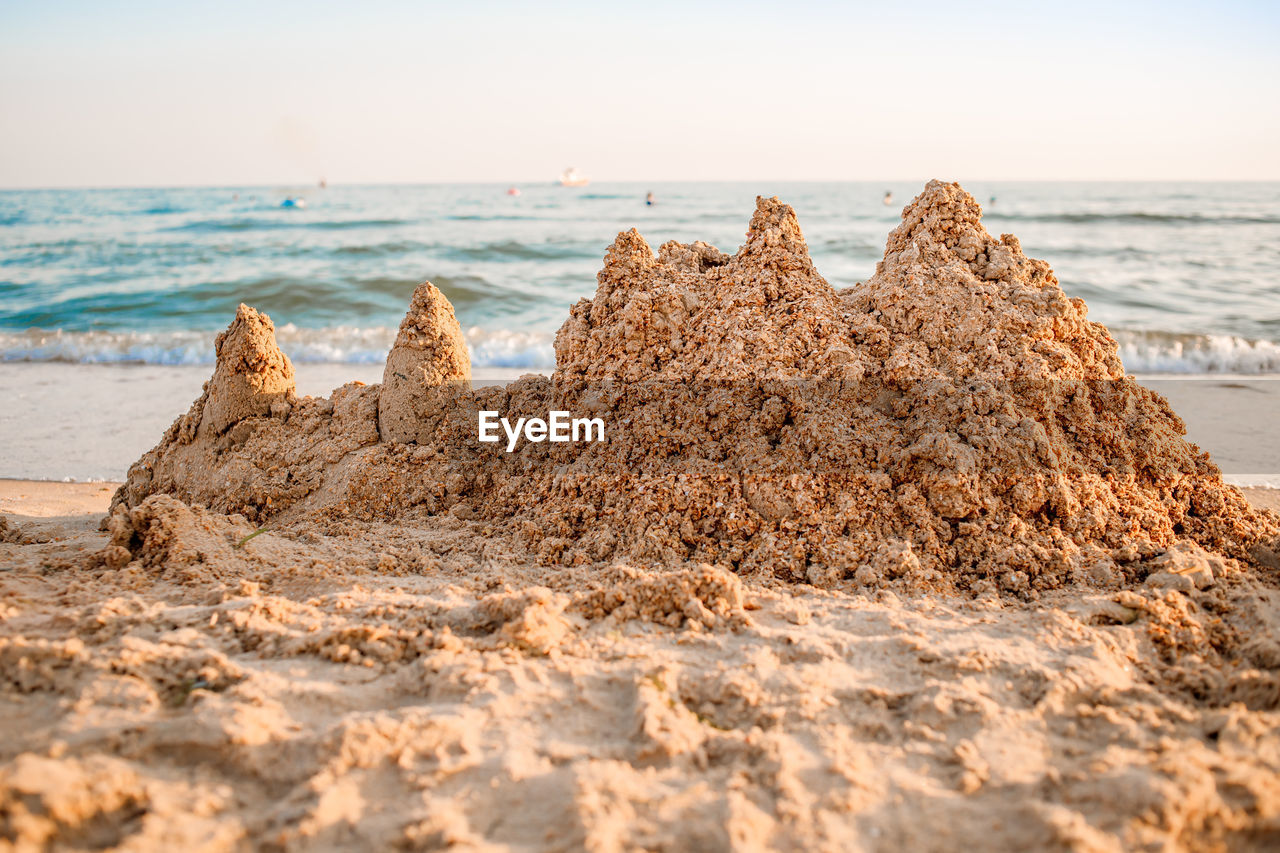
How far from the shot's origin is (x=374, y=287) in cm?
1151

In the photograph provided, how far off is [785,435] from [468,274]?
450 inches

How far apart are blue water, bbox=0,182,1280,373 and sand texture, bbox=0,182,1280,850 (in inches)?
202

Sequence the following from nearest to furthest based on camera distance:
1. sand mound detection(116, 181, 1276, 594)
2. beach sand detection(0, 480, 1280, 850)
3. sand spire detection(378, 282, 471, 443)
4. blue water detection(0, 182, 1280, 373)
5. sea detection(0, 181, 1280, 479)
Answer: beach sand detection(0, 480, 1280, 850)
sand mound detection(116, 181, 1276, 594)
sand spire detection(378, 282, 471, 443)
sea detection(0, 181, 1280, 479)
blue water detection(0, 182, 1280, 373)

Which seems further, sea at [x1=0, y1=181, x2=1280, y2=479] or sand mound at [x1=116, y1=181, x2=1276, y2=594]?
sea at [x1=0, y1=181, x2=1280, y2=479]

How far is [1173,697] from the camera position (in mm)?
1757

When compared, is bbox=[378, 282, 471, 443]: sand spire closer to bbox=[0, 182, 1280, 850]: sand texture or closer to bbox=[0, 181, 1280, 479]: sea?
bbox=[0, 182, 1280, 850]: sand texture

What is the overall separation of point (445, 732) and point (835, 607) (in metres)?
1.15

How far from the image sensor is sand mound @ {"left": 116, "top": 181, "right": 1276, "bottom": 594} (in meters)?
2.43

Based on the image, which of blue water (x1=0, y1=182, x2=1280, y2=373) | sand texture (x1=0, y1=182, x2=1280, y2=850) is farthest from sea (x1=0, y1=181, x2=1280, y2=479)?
sand texture (x1=0, y1=182, x2=1280, y2=850)

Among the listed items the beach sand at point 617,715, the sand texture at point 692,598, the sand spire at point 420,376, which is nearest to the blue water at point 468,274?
the sand spire at point 420,376

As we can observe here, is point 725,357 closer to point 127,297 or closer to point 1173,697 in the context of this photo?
point 1173,697

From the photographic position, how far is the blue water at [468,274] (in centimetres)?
844

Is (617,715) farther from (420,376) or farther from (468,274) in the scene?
(468,274)

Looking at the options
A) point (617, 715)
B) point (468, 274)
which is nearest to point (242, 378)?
point (617, 715)
